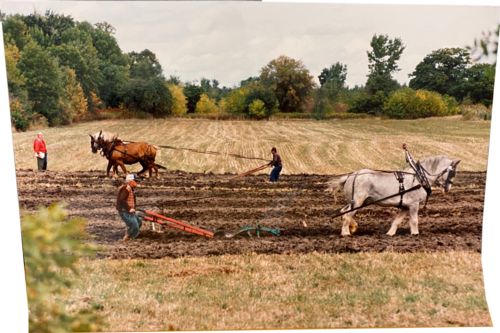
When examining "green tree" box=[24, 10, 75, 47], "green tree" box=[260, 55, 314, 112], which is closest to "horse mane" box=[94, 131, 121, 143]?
"green tree" box=[24, 10, 75, 47]

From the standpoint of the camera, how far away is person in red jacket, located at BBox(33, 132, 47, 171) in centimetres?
822

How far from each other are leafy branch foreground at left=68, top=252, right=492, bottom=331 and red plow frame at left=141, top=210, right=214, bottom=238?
0.33 metres

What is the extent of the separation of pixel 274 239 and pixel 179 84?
229 cm

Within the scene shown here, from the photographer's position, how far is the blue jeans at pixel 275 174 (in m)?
8.80

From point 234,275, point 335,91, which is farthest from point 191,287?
point 335,91

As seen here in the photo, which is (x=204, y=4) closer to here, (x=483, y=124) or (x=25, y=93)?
(x=25, y=93)

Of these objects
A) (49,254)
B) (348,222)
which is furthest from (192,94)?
(49,254)

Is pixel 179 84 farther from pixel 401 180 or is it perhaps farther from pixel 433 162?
pixel 433 162

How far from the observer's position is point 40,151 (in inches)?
325

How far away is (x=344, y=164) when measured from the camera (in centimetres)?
884

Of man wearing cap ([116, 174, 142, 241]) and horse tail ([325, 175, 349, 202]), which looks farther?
horse tail ([325, 175, 349, 202])

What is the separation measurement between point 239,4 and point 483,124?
3.47 m

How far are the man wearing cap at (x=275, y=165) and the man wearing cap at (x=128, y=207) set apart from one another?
176cm

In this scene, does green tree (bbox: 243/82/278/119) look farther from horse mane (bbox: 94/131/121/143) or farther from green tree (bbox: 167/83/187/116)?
Result: horse mane (bbox: 94/131/121/143)
